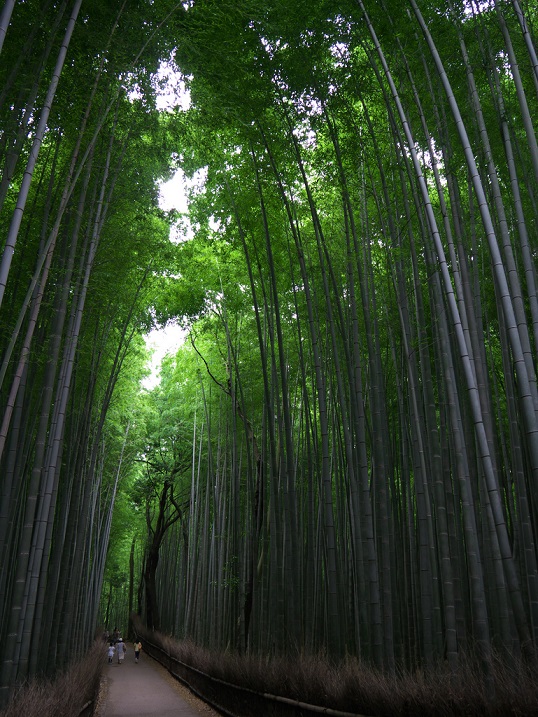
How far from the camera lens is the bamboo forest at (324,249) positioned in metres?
3.04

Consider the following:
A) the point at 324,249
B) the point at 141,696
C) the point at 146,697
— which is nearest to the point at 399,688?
the point at 324,249

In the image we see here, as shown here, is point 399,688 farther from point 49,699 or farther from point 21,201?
point 21,201

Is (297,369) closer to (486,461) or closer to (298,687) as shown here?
(298,687)

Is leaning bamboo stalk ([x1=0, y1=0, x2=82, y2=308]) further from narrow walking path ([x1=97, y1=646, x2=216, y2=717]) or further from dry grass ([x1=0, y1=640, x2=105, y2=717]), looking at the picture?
narrow walking path ([x1=97, y1=646, x2=216, y2=717])

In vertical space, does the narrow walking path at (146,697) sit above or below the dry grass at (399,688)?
below

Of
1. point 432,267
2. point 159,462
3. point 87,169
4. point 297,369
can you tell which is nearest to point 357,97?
point 432,267

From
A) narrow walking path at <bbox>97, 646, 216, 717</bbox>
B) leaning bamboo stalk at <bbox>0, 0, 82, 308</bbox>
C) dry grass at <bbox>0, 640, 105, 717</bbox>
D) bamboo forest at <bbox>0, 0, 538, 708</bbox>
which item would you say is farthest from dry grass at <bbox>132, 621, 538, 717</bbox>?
leaning bamboo stalk at <bbox>0, 0, 82, 308</bbox>

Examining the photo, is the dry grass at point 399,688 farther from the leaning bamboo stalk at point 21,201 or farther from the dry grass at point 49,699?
the leaning bamboo stalk at point 21,201

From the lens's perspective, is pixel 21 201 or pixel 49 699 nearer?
pixel 21 201

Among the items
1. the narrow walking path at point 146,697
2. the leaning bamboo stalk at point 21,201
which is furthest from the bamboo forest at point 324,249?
the narrow walking path at point 146,697

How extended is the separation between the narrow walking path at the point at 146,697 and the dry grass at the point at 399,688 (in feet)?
4.95

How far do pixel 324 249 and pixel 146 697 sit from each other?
564cm

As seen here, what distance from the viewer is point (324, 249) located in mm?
4355

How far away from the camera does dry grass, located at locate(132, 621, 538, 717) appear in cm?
199
